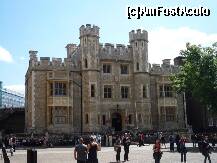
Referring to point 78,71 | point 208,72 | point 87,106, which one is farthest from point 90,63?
point 208,72

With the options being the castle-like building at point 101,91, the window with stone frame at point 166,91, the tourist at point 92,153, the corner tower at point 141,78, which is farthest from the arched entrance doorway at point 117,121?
the tourist at point 92,153

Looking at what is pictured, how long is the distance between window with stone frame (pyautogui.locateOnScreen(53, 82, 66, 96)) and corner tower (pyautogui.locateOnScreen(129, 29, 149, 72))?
360 inches

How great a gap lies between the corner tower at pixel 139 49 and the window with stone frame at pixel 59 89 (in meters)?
9.14

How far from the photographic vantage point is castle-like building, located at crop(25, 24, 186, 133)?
47594 mm

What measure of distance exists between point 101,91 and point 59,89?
5.17 m

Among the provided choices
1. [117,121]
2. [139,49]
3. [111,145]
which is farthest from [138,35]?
[111,145]

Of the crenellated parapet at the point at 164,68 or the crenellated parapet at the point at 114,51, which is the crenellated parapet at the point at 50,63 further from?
the crenellated parapet at the point at 164,68

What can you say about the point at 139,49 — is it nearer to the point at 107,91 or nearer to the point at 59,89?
the point at 107,91

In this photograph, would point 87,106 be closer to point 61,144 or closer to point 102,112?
point 102,112

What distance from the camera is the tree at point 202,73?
38.3 meters

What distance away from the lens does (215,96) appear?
38625 mm

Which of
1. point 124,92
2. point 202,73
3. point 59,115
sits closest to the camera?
point 202,73

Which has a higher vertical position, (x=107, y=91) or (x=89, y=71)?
(x=89, y=71)

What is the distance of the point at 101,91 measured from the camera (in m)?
50.0
